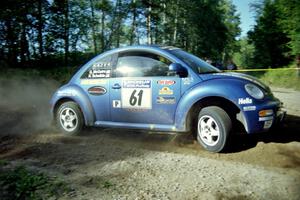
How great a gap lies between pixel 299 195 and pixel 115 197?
2094 millimetres

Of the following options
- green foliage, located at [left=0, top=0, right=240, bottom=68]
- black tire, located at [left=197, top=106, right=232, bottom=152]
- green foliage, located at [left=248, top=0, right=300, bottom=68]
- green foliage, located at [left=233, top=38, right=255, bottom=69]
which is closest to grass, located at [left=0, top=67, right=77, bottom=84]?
green foliage, located at [left=0, top=0, right=240, bottom=68]

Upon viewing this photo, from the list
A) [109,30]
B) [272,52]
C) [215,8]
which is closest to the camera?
[272,52]

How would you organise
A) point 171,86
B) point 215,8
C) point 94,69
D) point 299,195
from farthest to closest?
point 215,8 < point 94,69 < point 171,86 < point 299,195

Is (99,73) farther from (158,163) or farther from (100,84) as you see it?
(158,163)

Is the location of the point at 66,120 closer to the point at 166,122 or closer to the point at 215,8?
the point at 166,122

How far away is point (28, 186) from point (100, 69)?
3.28 metres

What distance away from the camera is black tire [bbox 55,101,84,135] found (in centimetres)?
682

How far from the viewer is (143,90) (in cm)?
592

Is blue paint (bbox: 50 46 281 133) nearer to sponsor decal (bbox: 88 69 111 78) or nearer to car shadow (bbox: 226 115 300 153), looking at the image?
sponsor decal (bbox: 88 69 111 78)

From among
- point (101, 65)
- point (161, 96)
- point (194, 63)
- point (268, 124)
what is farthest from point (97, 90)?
point (268, 124)

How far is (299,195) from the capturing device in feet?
11.8

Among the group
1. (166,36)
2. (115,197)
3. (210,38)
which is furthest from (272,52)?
(115,197)

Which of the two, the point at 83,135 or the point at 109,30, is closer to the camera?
the point at 83,135

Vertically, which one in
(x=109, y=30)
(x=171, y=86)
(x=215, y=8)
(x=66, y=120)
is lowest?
(x=66, y=120)
